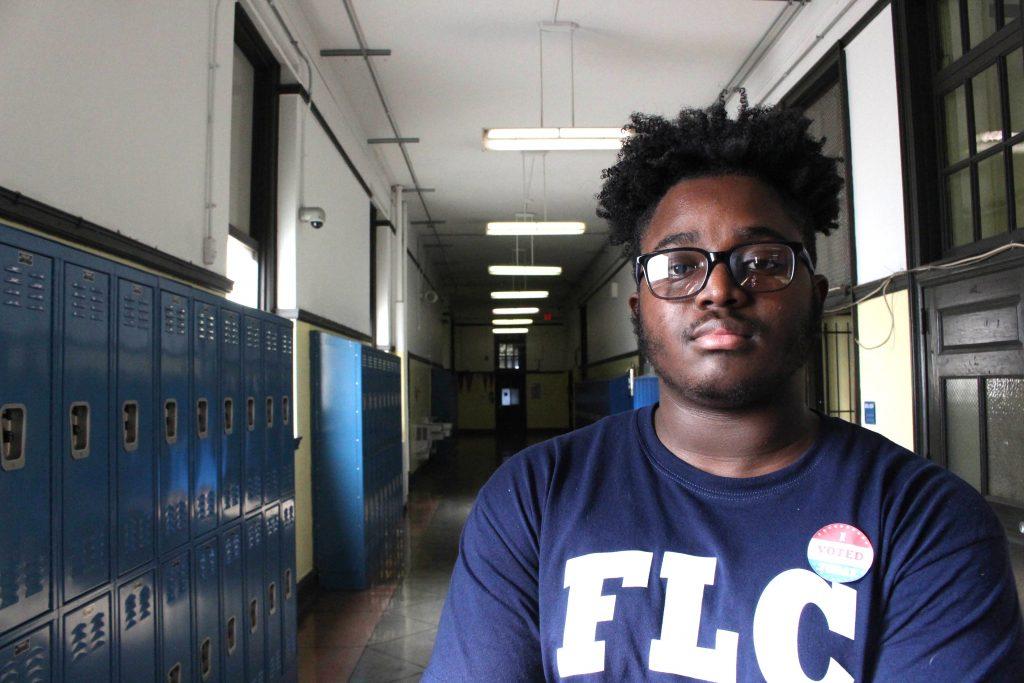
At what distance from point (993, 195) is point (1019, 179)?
0.68 feet

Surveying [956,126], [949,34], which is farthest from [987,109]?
[949,34]

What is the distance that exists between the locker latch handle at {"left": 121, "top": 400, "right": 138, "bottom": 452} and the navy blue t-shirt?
1444mm

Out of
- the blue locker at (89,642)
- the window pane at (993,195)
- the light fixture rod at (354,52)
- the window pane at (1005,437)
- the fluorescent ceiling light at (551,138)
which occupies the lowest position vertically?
the blue locker at (89,642)

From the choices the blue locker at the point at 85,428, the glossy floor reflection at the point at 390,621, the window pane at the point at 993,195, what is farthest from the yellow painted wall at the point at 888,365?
the blue locker at the point at 85,428

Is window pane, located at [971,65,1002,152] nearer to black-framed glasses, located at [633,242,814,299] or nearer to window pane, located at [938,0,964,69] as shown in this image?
window pane, located at [938,0,964,69]

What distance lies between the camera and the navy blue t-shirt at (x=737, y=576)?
810 millimetres

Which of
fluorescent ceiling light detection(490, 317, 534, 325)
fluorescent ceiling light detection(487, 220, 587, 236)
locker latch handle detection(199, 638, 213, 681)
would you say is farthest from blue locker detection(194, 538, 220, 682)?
fluorescent ceiling light detection(490, 317, 534, 325)

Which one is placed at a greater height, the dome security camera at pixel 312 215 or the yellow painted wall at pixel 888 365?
the dome security camera at pixel 312 215

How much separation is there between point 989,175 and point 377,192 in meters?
6.12

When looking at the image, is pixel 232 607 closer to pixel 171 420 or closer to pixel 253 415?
pixel 253 415

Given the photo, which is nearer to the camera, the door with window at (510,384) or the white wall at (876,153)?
the white wall at (876,153)

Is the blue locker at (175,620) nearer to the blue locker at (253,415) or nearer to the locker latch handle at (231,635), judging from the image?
the locker latch handle at (231,635)

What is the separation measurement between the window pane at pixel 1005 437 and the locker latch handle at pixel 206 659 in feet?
10.5

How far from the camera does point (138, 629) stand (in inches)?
81.8
